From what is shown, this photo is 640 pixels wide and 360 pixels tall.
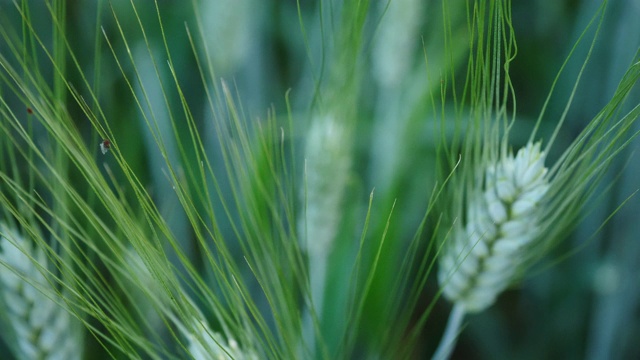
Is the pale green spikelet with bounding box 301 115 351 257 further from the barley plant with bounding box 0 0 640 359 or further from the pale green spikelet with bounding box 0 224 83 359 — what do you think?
the pale green spikelet with bounding box 0 224 83 359

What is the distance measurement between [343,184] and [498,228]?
0.14 meters

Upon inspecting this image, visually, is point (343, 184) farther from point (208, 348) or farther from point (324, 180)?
point (208, 348)

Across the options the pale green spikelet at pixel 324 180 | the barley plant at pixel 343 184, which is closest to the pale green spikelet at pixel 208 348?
the barley plant at pixel 343 184

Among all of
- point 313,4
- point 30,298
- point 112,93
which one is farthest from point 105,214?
point 313,4

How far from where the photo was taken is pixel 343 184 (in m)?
0.56

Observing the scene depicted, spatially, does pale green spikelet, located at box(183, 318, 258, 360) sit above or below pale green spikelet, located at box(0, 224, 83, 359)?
below

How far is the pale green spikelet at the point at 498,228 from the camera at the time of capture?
44 centimetres

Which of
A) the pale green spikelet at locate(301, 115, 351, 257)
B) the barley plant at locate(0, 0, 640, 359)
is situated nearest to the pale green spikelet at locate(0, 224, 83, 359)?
the barley plant at locate(0, 0, 640, 359)

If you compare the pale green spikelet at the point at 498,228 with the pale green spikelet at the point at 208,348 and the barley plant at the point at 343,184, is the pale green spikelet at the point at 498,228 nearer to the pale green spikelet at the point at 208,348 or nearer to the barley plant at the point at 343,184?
the barley plant at the point at 343,184

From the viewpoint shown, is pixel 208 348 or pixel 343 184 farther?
pixel 343 184

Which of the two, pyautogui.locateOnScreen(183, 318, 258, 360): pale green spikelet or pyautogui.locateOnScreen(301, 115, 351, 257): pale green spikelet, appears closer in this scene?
pyautogui.locateOnScreen(183, 318, 258, 360): pale green spikelet

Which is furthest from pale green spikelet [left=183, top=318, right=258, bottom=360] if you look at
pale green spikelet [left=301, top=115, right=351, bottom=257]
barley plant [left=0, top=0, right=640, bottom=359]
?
pale green spikelet [left=301, top=115, right=351, bottom=257]

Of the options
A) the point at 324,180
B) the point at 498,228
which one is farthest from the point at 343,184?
the point at 498,228

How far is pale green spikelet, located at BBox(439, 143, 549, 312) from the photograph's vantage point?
441 millimetres
